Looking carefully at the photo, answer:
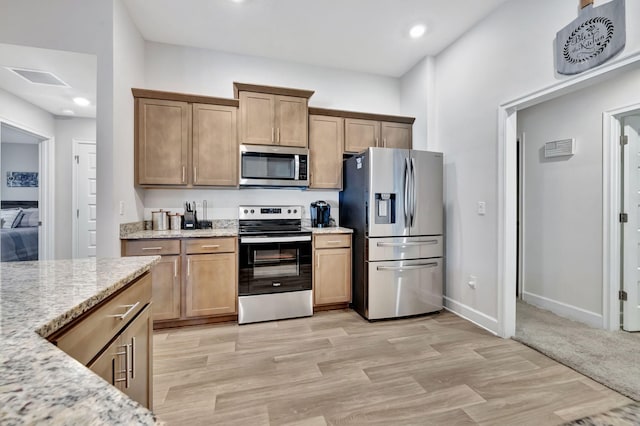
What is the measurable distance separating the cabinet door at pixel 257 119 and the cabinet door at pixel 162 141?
1.88ft

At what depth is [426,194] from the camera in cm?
315

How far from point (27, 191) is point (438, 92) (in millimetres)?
6533

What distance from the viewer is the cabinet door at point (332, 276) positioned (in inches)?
126

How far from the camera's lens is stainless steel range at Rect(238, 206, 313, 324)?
2.93 m

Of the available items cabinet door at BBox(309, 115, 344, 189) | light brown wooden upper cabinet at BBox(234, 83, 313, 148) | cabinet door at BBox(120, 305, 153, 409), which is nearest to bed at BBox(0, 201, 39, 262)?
light brown wooden upper cabinet at BBox(234, 83, 313, 148)

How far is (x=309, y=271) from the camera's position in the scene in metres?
3.13

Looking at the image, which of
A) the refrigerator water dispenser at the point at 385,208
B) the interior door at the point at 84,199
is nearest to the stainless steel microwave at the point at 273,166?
the refrigerator water dispenser at the point at 385,208

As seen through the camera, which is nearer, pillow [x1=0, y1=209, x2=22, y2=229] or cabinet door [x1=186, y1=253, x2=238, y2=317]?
cabinet door [x1=186, y1=253, x2=238, y2=317]

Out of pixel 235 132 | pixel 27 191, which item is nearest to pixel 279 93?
pixel 235 132

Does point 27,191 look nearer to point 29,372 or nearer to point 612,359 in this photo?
point 29,372

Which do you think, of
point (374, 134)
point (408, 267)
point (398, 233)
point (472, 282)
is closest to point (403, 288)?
point (408, 267)

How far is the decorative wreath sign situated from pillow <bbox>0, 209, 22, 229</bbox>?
6.94 meters

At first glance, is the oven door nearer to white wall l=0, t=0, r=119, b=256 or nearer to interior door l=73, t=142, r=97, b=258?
white wall l=0, t=0, r=119, b=256

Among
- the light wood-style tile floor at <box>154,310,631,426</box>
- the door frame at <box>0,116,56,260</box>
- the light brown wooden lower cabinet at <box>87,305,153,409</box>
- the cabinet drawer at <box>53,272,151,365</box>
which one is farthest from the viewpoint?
the door frame at <box>0,116,56,260</box>
